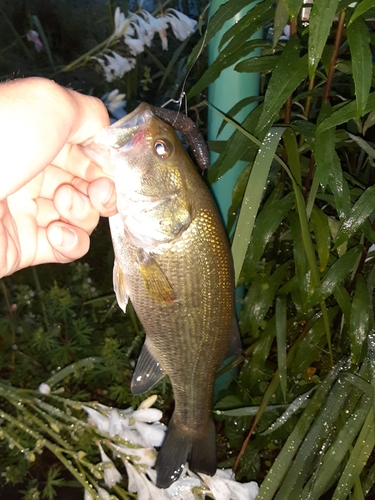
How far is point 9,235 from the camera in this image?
1033mm

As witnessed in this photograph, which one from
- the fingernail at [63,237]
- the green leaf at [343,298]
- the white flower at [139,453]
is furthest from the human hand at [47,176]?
the green leaf at [343,298]

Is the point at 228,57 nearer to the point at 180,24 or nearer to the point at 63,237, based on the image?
the point at 63,237

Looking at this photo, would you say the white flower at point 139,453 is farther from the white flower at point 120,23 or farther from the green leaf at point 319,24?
the white flower at point 120,23

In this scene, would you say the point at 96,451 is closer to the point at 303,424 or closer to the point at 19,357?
the point at 19,357

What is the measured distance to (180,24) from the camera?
5.69 ft

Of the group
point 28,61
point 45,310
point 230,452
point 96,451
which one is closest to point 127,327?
point 45,310

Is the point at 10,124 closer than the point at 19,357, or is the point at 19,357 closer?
the point at 10,124

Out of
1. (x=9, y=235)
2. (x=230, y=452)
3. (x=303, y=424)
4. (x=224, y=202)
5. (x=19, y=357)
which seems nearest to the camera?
(x=9, y=235)

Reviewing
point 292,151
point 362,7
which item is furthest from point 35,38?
point 362,7

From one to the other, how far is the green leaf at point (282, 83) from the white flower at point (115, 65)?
38.3 inches

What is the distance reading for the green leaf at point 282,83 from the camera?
959 mm

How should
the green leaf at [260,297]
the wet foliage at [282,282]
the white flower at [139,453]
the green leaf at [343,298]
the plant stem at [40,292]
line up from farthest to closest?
the plant stem at [40,292]
the green leaf at [260,297]
the green leaf at [343,298]
the white flower at [139,453]
the wet foliage at [282,282]

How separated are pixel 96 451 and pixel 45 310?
642mm

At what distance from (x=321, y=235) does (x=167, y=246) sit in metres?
0.44
